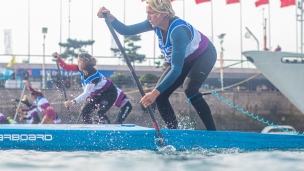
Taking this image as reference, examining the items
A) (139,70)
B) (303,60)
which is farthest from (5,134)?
(139,70)

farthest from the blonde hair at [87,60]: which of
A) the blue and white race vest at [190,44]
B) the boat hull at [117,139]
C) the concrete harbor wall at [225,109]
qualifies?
the concrete harbor wall at [225,109]

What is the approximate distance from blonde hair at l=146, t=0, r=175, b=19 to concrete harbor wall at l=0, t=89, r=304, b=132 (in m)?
11.6

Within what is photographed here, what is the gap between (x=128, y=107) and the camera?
941 cm

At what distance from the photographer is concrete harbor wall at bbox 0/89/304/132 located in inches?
675

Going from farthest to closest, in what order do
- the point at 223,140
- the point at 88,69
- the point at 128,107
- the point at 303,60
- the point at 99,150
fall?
the point at 303,60 < the point at 128,107 < the point at 88,69 < the point at 223,140 < the point at 99,150

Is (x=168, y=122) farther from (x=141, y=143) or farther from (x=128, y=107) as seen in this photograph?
(x=128, y=107)

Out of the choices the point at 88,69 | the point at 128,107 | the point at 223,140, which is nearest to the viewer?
the point at 223,140

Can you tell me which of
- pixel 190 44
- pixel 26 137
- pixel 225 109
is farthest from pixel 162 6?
pixel 225 109

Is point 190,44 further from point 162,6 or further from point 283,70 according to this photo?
point 283,70

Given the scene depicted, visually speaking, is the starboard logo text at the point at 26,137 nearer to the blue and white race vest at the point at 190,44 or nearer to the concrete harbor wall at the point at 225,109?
the blue and white race vest at the point at 190,44

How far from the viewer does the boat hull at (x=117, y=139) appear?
16.1 feet

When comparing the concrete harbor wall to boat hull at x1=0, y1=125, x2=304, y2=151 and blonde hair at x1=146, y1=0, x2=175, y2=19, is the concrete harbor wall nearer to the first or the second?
boat hull at x1=0, y1=125, x2=304, y2=151

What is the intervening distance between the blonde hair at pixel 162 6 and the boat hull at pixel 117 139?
3.85 feet

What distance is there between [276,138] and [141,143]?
137cm
